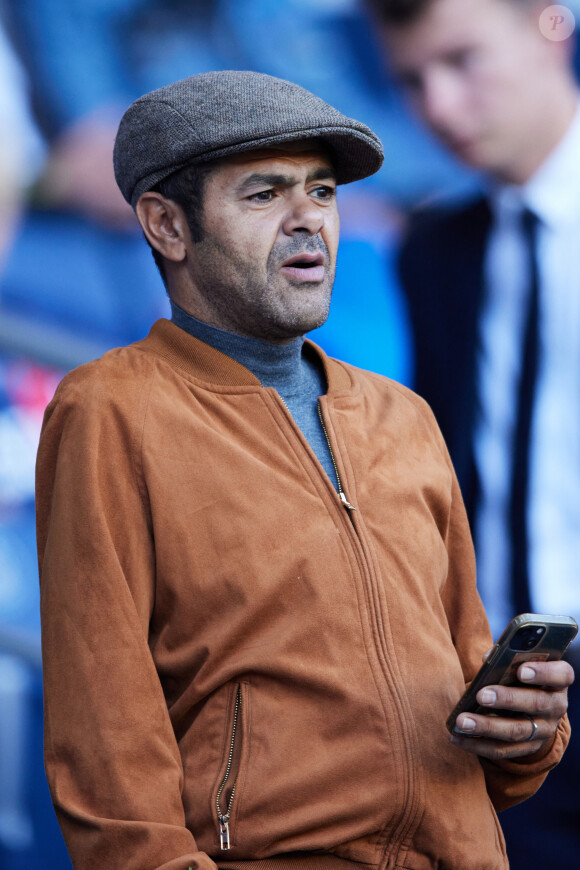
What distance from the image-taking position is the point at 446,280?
2904mm

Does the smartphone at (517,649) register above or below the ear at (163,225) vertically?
below

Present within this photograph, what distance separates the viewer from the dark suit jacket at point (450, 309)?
287 centimetres

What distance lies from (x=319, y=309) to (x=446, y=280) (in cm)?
128

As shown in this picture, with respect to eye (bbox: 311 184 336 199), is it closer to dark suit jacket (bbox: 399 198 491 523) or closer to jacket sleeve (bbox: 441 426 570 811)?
jacket sleeve (bbox: 441 426 570 811)

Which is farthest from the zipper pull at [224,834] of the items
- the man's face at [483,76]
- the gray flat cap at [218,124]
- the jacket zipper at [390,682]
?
the man's face at [483,76]

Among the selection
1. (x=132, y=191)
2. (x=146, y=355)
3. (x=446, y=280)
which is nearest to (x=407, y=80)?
(x=446, y=280)

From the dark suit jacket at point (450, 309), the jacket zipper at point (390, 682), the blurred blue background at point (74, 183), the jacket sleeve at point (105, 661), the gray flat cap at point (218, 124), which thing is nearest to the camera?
the jacket sleeve at point (105, 661)

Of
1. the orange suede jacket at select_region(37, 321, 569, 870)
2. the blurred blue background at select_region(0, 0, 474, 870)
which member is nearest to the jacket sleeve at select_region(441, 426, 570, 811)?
the orange suede jacket at select_region(37, 321, 569, 870)

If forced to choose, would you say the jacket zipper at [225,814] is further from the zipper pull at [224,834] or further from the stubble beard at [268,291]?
the stubble beard at [268,291]

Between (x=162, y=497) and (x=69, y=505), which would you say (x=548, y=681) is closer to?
(x=162, y=497)

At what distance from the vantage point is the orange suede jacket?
1.45 metres

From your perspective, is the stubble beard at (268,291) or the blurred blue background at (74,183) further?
the blurred blue background at (74,183)

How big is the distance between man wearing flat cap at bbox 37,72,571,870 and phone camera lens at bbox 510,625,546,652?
0.25 feet

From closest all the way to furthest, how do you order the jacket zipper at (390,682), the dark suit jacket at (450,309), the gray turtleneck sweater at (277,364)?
the jacket zipper at (390,682), the gray turtleneck sweater at (277,364), the dark suit jacket at (450,309)
